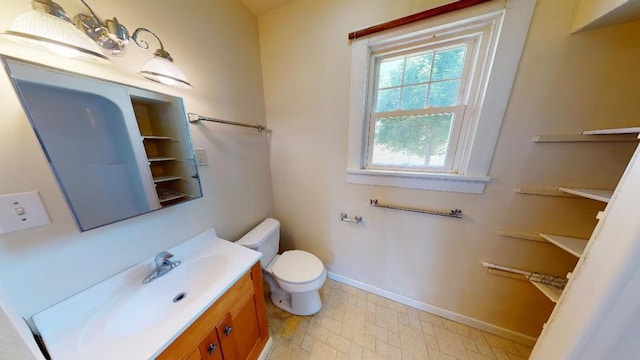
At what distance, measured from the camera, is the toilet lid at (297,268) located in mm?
1338

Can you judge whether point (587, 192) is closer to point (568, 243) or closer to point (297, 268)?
point (568, 243)

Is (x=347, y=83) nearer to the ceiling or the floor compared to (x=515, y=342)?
nearer to the ceiling

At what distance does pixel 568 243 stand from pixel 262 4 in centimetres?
245

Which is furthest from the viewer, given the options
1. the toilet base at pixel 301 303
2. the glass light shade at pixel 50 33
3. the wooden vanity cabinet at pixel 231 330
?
the toilet base at pixel 301 303

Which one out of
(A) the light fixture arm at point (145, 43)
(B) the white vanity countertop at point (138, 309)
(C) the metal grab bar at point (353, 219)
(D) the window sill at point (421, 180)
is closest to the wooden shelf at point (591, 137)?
(D) the window sill at point (421, 180)

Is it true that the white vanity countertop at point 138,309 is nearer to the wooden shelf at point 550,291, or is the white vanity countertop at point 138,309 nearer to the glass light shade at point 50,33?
the glass light shade at point 50,33

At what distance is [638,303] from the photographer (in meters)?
0.56

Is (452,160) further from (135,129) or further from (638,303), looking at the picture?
(135,129)

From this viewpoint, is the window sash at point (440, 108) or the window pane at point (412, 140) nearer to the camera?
the window sash at point (440, 108)

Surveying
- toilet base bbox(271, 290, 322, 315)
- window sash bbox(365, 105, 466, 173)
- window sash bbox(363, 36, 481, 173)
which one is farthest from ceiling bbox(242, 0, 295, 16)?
toilet base bbox(271, 290, 322, 315)

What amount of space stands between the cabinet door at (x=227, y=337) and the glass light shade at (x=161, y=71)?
1187mm

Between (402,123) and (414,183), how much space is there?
1.45 ft

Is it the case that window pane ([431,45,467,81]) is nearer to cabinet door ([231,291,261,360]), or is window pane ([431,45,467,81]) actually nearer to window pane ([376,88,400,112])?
window pane ([376,88,400,112])

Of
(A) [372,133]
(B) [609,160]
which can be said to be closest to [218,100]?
(A) [372,133]
